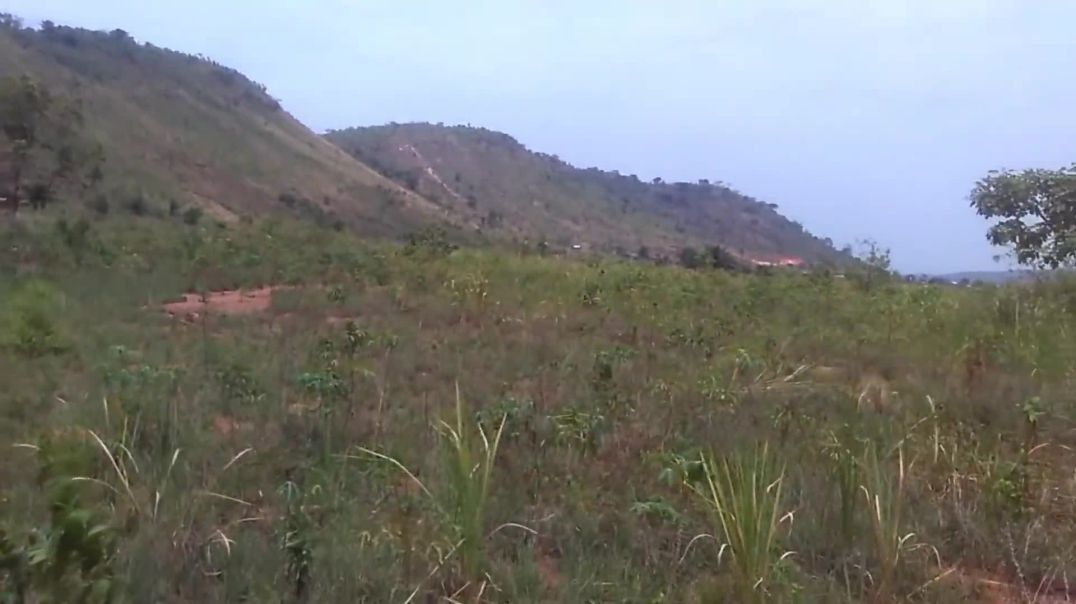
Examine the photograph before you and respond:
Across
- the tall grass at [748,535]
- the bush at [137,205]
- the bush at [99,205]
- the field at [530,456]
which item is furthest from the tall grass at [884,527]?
the bush at [137,205]

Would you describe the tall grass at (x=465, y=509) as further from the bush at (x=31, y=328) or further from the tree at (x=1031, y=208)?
the tree at (x=1031, y=208)

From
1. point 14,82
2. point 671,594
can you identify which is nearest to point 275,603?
point 671,594

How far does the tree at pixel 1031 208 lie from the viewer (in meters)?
12.7

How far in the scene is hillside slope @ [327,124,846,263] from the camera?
46.5m

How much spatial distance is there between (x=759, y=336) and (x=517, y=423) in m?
4.14

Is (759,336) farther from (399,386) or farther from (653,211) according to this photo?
(653,211)

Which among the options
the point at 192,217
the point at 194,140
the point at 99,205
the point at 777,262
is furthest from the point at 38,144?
the point at 777,262

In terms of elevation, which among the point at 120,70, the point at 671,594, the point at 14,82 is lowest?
the point at 671,594

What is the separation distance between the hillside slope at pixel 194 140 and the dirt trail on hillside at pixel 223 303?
50.9 ft

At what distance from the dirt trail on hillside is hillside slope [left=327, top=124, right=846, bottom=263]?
28.9m

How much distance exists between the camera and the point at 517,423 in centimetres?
449

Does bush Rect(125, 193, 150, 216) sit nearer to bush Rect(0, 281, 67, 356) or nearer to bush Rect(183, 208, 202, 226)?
bush Rect(183, 208, 202, 226)

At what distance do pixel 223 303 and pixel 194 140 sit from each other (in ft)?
98.1

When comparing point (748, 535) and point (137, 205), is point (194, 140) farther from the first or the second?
point (748, 535)
